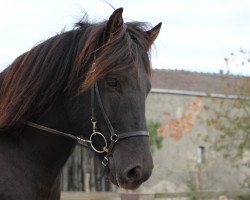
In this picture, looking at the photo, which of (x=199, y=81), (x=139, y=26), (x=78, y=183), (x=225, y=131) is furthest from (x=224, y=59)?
(x=139, y=26)

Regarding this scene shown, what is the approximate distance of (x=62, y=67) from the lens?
11.5 ft

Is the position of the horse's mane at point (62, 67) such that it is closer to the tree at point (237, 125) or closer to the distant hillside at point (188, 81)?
the tree at point (237, 125)

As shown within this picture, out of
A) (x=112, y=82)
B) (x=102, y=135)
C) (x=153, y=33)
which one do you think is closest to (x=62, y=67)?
(x=112, y=82)

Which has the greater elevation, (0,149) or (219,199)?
(0,149)

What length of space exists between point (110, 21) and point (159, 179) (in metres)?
18.4

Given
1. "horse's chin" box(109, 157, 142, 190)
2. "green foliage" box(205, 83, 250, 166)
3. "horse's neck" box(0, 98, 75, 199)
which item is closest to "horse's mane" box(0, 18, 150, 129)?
"horse's neck" box(0, 98, 75, 199)

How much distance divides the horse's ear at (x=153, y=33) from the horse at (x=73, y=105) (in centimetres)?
2

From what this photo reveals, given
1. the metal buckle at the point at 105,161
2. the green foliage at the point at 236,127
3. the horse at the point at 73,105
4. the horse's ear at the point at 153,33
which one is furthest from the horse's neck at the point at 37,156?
the green foliage at the point at 236,127

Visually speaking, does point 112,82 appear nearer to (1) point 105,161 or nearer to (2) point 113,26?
(2) point 113,26

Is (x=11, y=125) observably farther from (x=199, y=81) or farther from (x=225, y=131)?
(x=199, y=81)

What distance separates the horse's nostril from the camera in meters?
3.03

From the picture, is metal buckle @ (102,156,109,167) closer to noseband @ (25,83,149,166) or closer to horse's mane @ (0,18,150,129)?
noseband @ (25,83,149,166)

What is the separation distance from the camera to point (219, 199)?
10070 millimetres

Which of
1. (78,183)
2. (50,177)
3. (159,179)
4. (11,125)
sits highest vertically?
(11,125)
